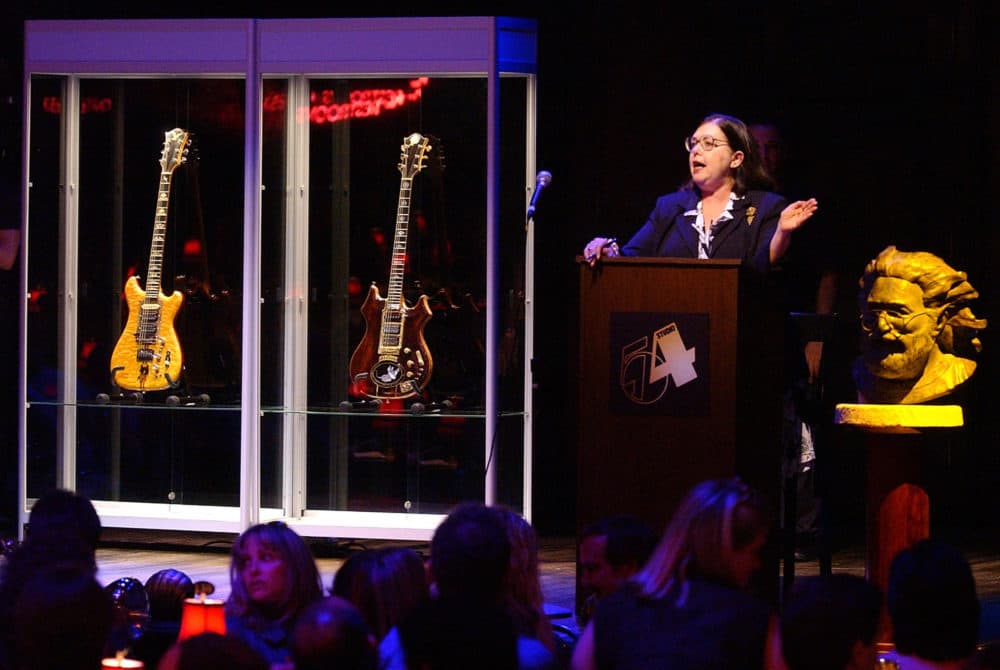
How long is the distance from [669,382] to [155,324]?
3.36m

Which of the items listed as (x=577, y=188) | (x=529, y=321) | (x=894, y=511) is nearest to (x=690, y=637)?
(x=894, y=511)

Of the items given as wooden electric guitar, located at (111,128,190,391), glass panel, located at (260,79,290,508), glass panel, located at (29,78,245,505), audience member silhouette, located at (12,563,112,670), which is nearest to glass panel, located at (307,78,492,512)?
glass panel, located at (260,79,290,508)

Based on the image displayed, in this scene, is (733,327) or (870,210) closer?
(733,327)

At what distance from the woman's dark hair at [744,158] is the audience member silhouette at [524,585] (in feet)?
6.04

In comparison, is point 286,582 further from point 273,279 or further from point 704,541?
point 273,279

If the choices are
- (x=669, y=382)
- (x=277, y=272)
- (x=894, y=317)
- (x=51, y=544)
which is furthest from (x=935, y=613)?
(x=277, y=272)

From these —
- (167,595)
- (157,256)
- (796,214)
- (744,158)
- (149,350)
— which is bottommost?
(167,595)

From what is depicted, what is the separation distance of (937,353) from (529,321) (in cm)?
223

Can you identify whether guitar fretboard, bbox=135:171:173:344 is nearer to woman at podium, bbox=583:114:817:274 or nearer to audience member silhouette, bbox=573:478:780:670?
woman at podium, bbox=583:114:817:274

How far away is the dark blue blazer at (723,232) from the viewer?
4.84 m

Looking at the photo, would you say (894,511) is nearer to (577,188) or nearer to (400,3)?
(577,188)

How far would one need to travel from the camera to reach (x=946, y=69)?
295 inches

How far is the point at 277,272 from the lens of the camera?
7.01 metres

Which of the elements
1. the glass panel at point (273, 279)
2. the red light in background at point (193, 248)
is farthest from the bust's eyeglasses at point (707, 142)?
the red light in background at point (193, 248)
